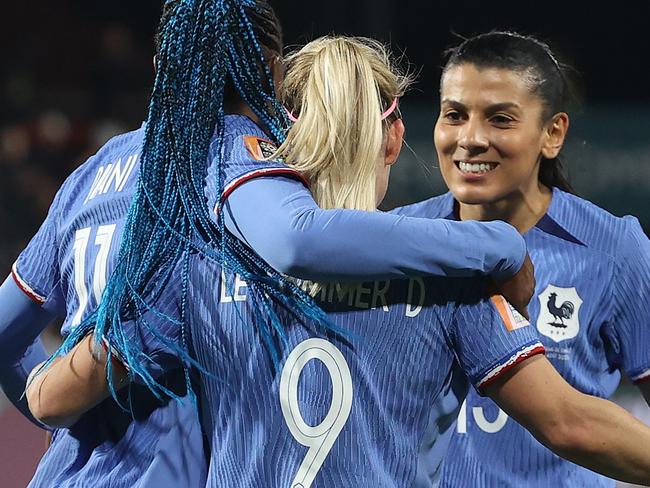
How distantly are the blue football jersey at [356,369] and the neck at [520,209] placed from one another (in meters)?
1.17

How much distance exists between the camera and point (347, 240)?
1.80m

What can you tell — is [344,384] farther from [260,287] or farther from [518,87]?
[518,87]

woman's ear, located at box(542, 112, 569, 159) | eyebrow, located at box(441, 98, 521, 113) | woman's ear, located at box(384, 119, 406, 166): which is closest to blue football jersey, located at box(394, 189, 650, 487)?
woman's ear, located at box(542, 112, 569, 159)

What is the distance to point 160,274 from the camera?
1988 millimetres

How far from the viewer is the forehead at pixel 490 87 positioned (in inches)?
118

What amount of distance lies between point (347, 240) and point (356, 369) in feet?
0.78

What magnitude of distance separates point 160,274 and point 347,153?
0.39m

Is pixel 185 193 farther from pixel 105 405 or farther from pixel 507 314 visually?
pixel 507 314

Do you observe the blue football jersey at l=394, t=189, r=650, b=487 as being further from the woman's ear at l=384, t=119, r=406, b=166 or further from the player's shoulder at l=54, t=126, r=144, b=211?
the player's shoulder at l=54, t=126, r=144, b=211

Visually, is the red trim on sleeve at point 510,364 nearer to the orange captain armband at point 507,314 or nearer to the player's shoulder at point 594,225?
the orange captain armband at point 507,314

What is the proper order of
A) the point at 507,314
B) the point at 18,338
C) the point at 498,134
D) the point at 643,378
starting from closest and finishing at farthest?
the point at 507,314 → the point at 18,338 → the point at 643,378 → the point at 498,134

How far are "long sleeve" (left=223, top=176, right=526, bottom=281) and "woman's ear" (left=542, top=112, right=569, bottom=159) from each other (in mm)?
1304

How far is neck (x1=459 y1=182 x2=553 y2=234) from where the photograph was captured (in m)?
3.07

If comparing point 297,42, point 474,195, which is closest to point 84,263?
point 474,195
